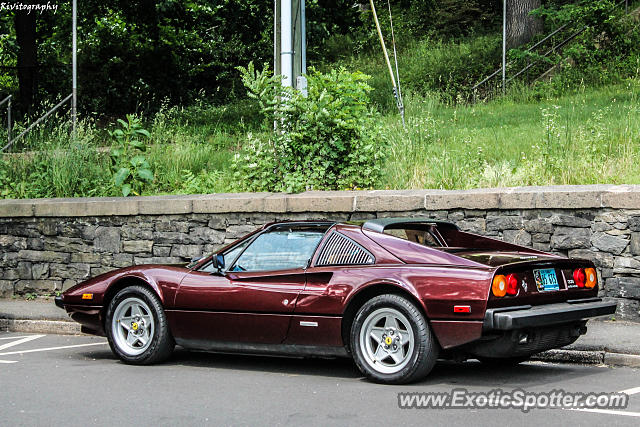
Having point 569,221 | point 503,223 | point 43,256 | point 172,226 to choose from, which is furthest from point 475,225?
point 43,256

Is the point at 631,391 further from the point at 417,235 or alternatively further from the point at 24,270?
the point at 24,270

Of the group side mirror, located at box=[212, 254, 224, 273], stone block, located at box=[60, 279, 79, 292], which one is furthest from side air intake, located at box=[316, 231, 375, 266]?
stone block, located at box=[60, 279, 79, 292]

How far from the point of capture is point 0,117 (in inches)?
949

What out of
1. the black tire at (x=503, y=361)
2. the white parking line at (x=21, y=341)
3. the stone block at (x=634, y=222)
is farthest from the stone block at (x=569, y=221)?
the white parking line at (x=21, y=341)

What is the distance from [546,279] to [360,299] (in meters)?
1.49

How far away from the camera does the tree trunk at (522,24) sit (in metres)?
24.7

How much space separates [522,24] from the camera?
24.9 m

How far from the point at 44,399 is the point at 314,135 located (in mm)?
6494

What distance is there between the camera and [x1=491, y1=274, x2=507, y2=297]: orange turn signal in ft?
21.5

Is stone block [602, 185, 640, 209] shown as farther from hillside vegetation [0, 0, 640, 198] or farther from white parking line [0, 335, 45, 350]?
white parking line [0, 335, 45, 350]

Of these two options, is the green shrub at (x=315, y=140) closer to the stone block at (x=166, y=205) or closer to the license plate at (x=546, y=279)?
the stone block at (x=166, y=205)

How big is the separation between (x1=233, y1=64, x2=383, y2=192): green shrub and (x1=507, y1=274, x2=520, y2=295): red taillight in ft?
18.1

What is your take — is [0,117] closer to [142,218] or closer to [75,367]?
[142,218]

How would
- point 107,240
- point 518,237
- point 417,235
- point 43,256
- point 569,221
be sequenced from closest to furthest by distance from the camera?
point 417,235 < point 569,221 < point 518,237 < point 107,240 < point 43,256
